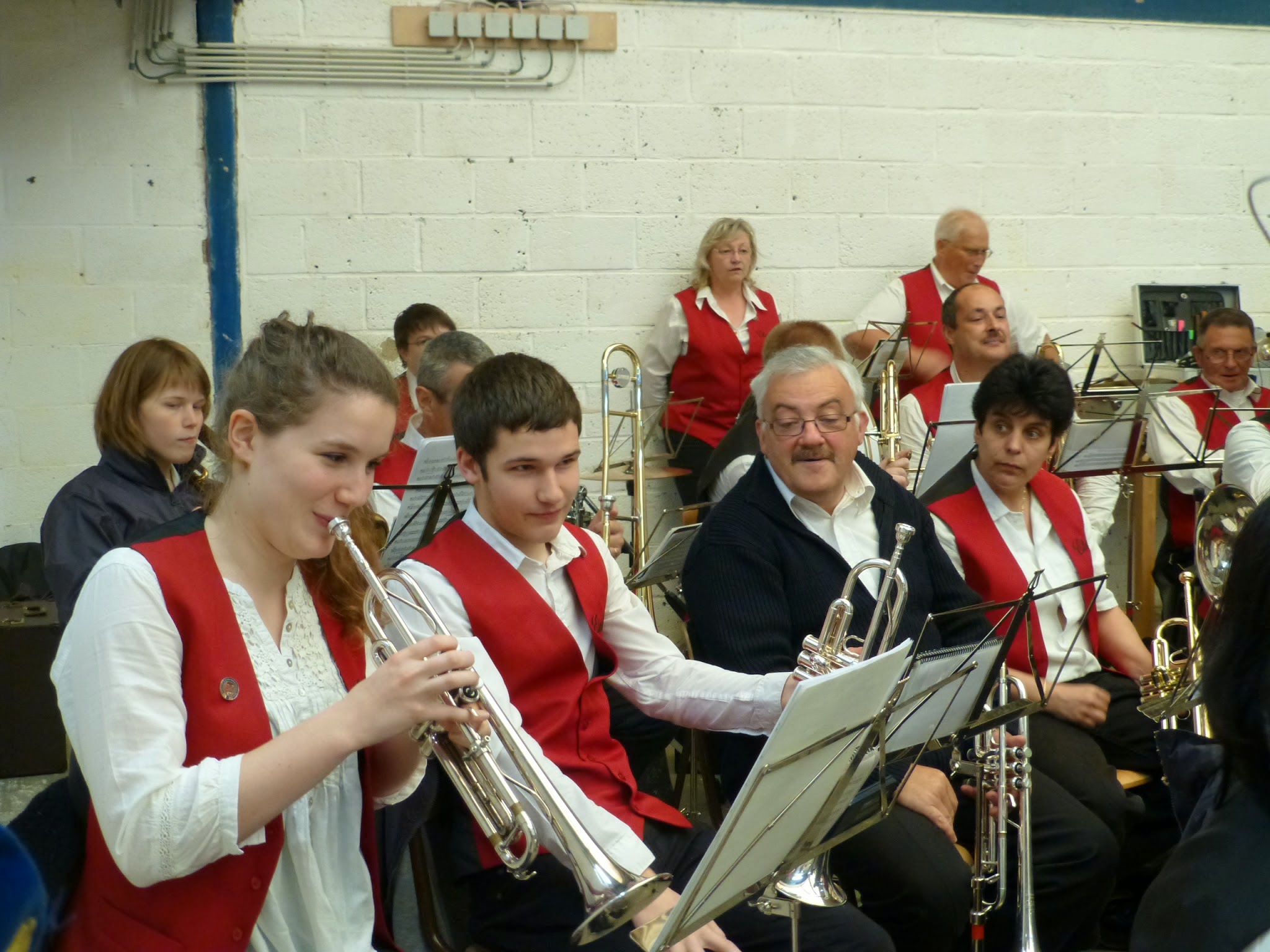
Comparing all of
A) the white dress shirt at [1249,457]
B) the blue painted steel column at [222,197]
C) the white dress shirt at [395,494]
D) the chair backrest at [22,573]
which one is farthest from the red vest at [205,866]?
the blue painted steel column at [222,197]

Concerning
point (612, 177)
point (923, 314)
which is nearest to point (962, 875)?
point (923, 314)

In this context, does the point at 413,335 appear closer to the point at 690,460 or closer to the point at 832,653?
the point at 690,460

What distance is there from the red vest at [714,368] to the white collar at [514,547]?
3.06m

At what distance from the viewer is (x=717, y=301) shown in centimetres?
514

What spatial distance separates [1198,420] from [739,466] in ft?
7.22

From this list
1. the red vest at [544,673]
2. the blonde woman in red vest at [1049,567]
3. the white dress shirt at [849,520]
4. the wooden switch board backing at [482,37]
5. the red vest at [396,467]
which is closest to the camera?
the red vest at [544,673]

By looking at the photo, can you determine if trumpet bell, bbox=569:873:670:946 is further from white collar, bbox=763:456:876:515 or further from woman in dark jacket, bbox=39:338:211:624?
woman in dark jacket, bbox=39:338:211:624

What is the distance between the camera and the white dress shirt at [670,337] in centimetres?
514

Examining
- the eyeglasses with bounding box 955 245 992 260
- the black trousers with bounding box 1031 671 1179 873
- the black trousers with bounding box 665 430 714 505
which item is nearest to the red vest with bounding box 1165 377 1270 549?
the eyeglasses with bounding box 955 245 992 260

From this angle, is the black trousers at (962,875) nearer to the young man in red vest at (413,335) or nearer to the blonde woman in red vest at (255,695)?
the blonde woman in red vest at (255,695)

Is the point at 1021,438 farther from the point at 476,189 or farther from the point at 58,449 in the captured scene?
the point at 58,449

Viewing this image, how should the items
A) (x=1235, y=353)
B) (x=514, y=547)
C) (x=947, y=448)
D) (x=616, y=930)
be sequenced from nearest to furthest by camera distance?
(x=616, y=930), (x=514, y=547), (x=947, y=448), (x=1235, y=353)

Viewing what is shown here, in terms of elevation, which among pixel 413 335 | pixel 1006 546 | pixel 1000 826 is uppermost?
pixel 413 335

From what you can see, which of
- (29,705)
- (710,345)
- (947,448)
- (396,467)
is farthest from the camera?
(710,345)
